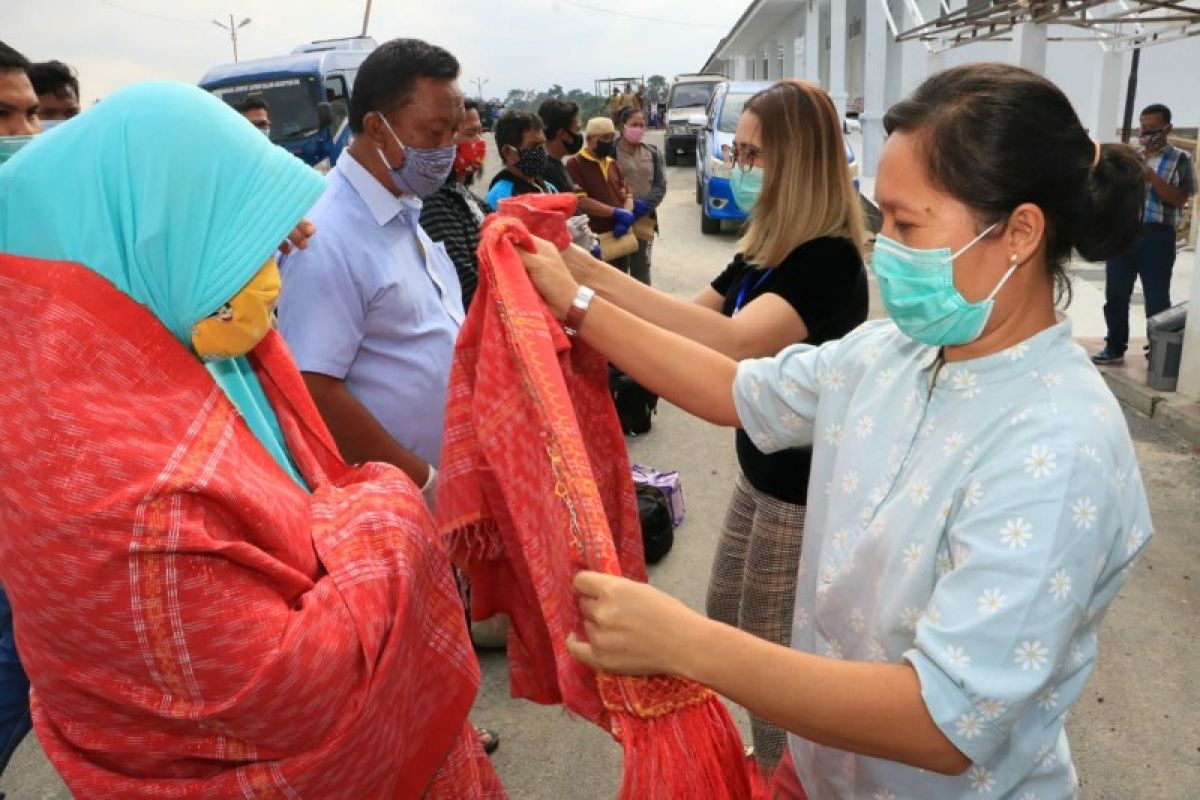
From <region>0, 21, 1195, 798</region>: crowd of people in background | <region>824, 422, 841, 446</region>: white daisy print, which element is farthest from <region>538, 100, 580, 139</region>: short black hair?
<region>824, 422, 841, 446</region>: white daisy print

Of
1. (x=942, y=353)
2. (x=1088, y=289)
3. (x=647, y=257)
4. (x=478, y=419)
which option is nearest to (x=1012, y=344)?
(x=942, y=353)

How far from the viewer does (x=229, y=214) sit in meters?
1.40

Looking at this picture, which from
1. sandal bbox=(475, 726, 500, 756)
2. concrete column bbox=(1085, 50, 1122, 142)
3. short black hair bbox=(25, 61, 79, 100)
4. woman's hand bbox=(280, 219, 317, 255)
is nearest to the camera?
woman's hand bbox=(280, 219, 317, 255)

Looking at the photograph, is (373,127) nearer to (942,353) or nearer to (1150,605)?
(942,353)

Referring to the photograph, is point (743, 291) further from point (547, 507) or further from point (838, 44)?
point (838, 44)

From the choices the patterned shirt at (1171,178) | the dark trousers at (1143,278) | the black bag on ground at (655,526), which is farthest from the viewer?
the dark trousers at (1143,278)

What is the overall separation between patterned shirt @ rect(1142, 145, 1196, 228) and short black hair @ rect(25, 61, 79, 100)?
24.0ft

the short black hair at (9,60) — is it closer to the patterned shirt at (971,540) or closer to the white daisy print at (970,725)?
the patterned shirt at (971,540)

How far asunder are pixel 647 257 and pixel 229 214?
6.83 metres

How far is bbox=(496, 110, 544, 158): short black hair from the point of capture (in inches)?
233

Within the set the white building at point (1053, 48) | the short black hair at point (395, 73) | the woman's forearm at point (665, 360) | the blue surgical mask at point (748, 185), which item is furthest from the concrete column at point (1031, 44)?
the woman's forearm at point (665, 360)

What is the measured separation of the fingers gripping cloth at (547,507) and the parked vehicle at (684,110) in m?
19.9

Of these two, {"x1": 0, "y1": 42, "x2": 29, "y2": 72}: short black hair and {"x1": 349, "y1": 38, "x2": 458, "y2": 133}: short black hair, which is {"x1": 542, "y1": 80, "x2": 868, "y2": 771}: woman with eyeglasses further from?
{"x1": 0, "y1": 42, "x2": 29, "y2": 72}: short black hair

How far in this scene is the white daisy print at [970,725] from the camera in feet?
3.60
